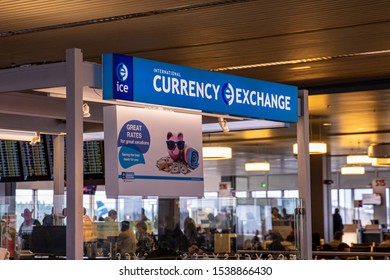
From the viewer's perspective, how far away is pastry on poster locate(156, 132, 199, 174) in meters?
6.96

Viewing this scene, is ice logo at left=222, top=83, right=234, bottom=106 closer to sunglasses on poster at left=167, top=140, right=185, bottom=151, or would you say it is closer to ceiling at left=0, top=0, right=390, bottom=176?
sunglasses on poster at left=167, top=140, right=185, bottom=151

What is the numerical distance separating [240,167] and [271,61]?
1972 centimetres

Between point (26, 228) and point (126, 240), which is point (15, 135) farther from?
point (126, 240)

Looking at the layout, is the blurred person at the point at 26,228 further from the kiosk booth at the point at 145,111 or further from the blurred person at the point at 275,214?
the blurred person at the point at 275,214

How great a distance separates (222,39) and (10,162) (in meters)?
6.55

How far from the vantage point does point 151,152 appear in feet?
22.2

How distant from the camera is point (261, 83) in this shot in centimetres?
751

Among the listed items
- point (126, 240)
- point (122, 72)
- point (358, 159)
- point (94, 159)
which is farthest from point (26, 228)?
point (358, 159)

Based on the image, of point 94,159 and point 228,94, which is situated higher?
point 228,94

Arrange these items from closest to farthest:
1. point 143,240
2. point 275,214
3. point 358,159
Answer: point 143,240 < point 275,214 < point 358,159

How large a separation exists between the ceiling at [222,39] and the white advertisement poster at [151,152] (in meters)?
1.16

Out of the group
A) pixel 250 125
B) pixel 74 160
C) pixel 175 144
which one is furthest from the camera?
pixel 250 125

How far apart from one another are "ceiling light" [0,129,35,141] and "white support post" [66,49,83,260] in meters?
3.50

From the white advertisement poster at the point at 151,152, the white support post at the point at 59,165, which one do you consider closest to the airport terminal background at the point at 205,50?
the white support post at the point at 59,165
